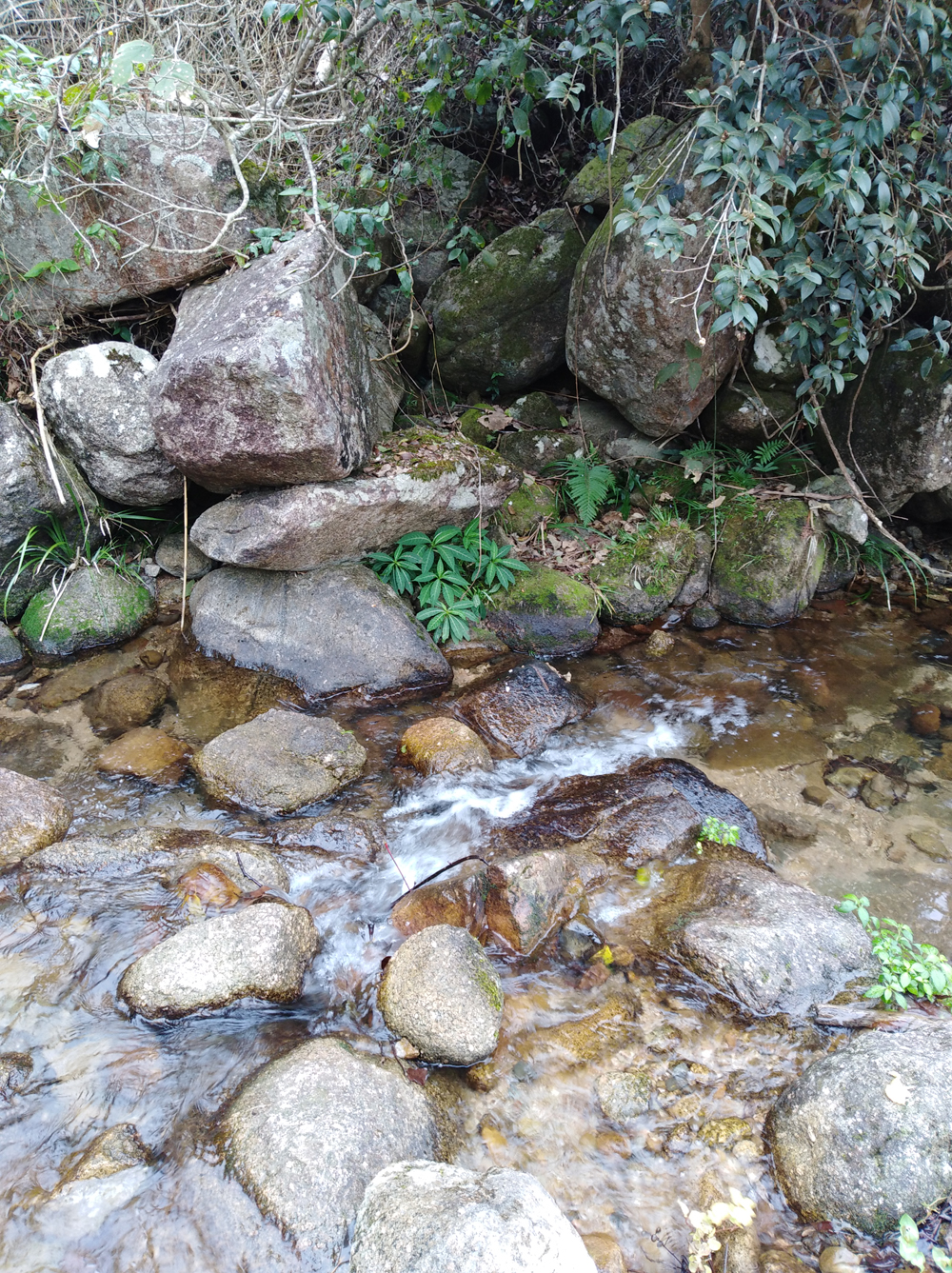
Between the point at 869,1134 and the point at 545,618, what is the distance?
417cm

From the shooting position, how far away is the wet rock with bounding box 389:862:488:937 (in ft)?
12.4

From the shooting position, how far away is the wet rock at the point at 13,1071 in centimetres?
296

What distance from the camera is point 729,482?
22.5 feet

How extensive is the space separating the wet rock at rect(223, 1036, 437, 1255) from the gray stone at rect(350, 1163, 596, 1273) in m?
0.17

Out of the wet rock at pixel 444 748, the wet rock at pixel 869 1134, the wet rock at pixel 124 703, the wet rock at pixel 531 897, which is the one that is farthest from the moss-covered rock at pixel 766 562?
the wet rock at pixel 124 703

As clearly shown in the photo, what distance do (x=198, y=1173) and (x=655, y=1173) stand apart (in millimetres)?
1709

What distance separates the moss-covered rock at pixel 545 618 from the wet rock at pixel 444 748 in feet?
4.54

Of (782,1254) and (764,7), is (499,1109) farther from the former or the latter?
(764,7)

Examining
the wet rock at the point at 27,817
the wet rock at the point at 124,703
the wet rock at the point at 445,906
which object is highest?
the wet rock at the point at 27,817

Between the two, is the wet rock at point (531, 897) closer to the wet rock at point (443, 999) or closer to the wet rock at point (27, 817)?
the wet rock at point (443, 999)

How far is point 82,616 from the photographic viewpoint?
5.93 m

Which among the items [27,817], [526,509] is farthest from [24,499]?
[526,509]

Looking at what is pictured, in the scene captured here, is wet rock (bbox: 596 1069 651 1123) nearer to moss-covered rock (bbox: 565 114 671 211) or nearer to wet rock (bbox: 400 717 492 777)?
wet rock (bbox: 400 717 492 777)

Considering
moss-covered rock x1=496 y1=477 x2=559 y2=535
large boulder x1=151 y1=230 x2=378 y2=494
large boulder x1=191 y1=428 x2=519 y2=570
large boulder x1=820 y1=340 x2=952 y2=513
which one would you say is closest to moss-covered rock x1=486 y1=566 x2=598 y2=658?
moss-covered rock x1=496 y1=477 x2=559 y2=535
